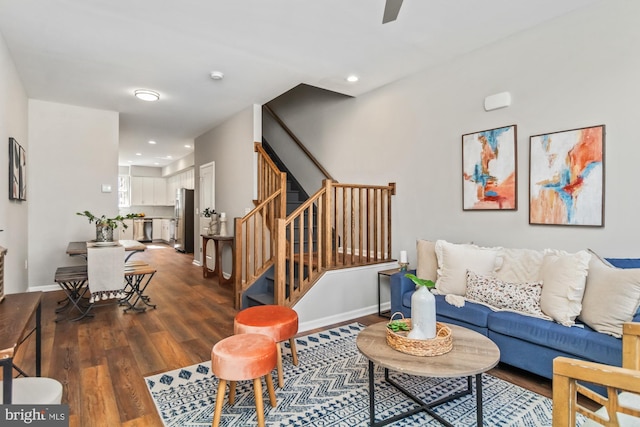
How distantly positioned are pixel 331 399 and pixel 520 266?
1.86 m

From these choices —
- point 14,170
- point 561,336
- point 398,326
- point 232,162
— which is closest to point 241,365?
point 398,326

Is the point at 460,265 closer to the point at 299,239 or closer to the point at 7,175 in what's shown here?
the point at 299,239

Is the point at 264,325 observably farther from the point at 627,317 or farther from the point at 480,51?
the point at 480,51

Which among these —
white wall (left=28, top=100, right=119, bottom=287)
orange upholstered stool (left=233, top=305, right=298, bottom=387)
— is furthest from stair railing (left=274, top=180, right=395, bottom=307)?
white wall (left=28, top=100, right=119, bottom=287)

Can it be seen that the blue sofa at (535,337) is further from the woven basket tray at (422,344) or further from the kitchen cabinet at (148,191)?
the kitchen cabinet at (148,191)

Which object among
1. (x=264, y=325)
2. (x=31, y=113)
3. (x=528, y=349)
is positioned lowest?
(x=528, y=349)

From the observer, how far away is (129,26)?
2.97 m

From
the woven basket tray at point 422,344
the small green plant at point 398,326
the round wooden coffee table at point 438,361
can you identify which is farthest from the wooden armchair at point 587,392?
the small green plant at point 398,326

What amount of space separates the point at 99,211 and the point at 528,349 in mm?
5860

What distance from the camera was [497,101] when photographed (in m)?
3.33

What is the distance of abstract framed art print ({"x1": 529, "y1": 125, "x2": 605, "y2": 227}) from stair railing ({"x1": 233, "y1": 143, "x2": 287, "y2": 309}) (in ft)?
8.97

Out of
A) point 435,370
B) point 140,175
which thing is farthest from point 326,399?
point 140,175

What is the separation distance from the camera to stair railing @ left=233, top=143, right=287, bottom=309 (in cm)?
408

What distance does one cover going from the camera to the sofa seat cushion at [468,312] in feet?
8.63
